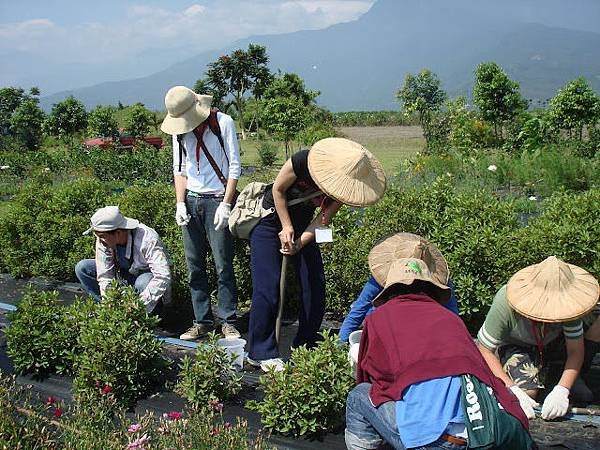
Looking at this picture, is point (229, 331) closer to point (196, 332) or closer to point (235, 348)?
point (196, 332)

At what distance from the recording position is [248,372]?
3.64 m

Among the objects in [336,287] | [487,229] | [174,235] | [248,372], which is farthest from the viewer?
[174,235]

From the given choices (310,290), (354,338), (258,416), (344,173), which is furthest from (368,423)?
(344,173)

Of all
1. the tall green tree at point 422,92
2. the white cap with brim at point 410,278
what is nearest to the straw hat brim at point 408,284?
the white cap with brim at point 410,278

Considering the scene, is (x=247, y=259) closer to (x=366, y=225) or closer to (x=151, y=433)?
(x=366, y=225)

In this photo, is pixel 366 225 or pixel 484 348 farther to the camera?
pixel 366 225

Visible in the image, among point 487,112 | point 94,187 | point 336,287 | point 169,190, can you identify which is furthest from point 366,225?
point 487,112

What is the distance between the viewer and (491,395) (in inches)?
83.2

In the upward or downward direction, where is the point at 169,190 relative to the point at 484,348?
upward

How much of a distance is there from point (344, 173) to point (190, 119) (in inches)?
52.1

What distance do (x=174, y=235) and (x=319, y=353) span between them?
8.15 ft

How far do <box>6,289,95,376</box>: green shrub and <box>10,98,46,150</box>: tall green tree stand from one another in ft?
80.2

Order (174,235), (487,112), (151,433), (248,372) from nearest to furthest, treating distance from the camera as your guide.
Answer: (151,433), (248,372), (174,235), (487,112)

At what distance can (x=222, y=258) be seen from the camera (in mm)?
4137
